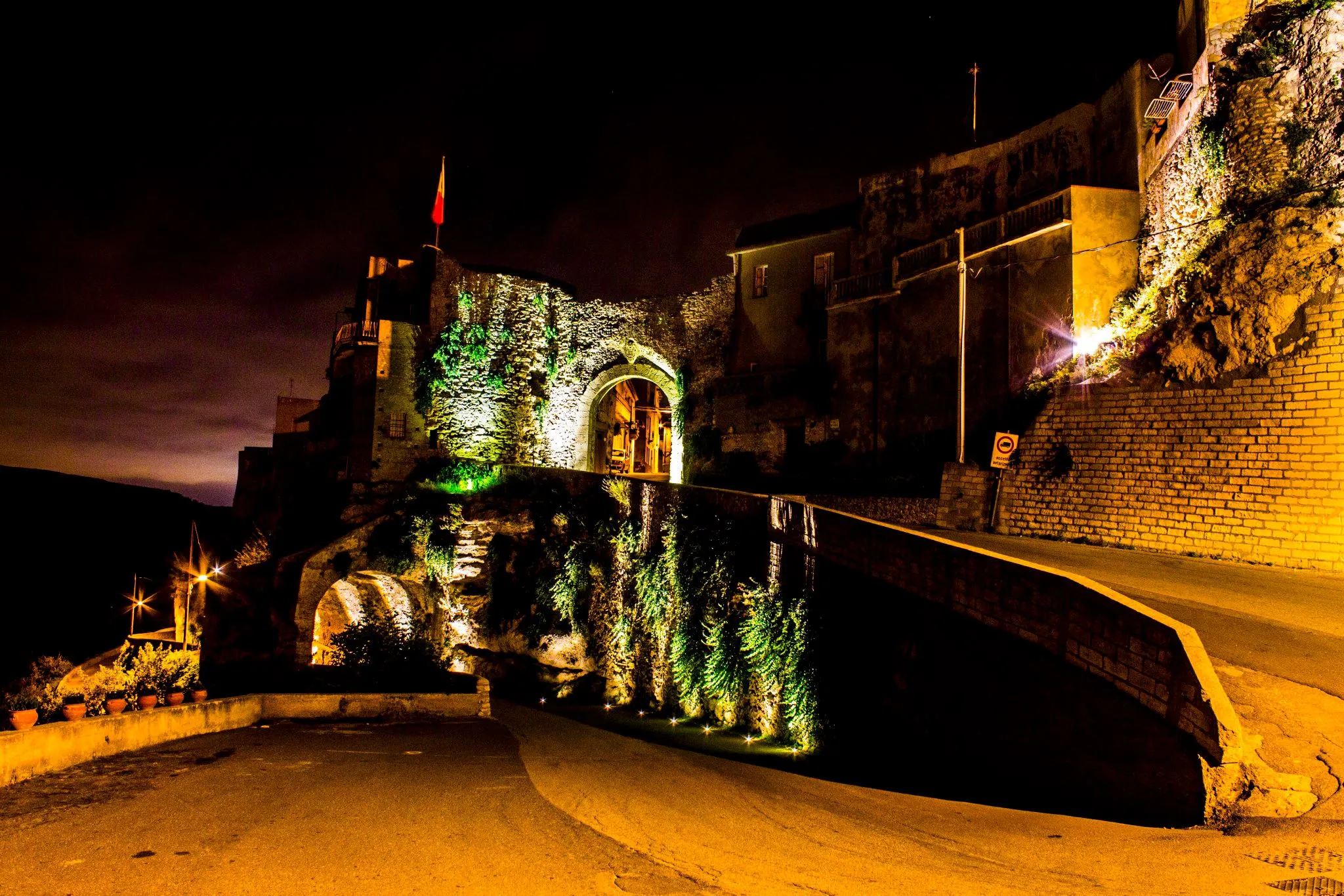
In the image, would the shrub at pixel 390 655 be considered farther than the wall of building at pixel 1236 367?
Yes

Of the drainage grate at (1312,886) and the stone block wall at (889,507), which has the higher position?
the stone block wall at (889,507)

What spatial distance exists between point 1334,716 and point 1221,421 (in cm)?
689

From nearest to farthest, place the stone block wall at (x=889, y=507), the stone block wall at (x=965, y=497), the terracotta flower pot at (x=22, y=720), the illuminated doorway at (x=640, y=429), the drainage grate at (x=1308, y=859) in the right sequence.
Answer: the drainage grate at (x=1308, y=859) → the terracotta flower pot at (x=22, y=720) → the stone block wall at (x=965, y=497) → the stone block wall at (x=889, y=507) → the illuminated doorway at (x=640, y=429)

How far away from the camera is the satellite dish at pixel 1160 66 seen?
15141mm

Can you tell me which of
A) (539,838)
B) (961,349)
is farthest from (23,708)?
(961,349)

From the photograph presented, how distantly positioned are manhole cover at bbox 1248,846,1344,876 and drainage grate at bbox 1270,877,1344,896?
0.16 ft

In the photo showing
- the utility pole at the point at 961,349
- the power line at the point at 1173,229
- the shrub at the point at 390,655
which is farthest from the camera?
the utility pole at the point at 961,349

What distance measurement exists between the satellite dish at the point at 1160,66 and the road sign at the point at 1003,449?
844cm

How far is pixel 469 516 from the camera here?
70.0ft

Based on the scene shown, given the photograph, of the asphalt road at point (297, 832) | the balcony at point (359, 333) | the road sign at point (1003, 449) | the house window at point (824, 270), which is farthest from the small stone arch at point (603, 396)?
the asphalt road at point (297, 832)

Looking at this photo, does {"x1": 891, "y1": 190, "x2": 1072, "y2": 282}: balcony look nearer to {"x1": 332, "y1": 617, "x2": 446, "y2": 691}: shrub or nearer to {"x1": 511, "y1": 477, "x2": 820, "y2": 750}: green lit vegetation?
{"x1": 511, "y1": 477, "x2": 820, "y2": 750}: green lit vegetation

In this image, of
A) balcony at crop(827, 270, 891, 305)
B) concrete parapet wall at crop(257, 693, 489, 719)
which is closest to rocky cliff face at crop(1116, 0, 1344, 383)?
balcony at crop(827, 270, 891, 305)

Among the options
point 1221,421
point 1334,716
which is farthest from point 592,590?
point 1334,716

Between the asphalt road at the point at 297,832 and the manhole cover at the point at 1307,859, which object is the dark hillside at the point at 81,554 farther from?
the manhole cover at the point at 1307,859
